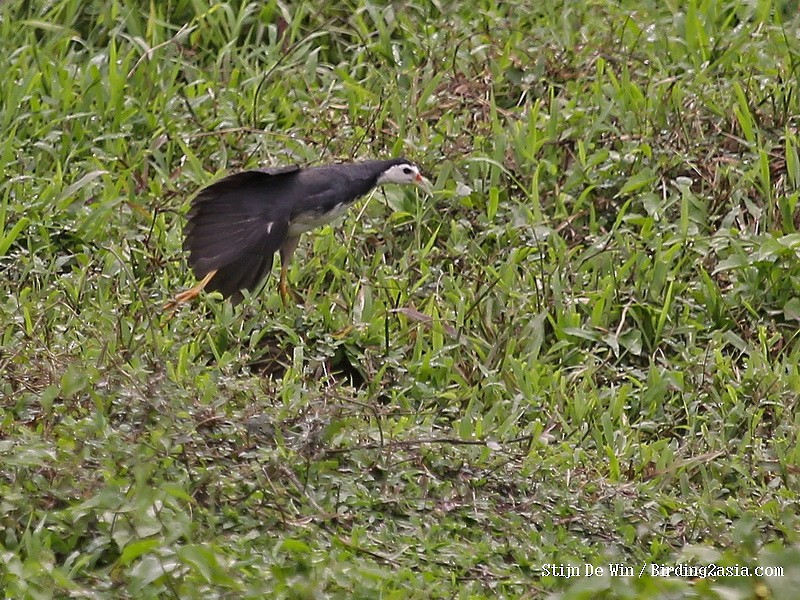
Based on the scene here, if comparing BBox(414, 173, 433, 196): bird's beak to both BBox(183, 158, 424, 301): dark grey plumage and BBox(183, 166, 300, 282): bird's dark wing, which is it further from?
BBox(183, 166, 300, 282): bird's dark wing

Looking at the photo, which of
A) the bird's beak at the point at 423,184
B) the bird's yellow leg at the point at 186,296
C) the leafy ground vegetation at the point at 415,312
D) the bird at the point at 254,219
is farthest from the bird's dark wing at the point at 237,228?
the bird's beak at the point at 423,184

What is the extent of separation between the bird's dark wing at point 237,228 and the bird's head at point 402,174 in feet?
2.31

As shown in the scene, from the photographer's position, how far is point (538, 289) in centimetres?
692

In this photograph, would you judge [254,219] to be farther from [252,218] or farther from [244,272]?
[244,272]

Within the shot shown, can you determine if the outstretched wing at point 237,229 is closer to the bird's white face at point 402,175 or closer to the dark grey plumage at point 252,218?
the dark grey plumage at point 252,218

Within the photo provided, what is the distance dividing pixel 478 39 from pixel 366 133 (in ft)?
3.70

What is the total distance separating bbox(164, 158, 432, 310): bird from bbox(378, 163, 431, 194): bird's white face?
9.8 inches

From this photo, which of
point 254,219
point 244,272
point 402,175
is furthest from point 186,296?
point 402,175

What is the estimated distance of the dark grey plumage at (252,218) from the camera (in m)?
6.36

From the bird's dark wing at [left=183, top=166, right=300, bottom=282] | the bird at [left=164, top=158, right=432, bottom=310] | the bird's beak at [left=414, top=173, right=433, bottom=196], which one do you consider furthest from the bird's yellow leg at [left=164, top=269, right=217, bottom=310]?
the bird's beak at [left=414, top=173, right=433, bottom=196]

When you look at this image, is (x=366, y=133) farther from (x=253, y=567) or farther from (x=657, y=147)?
(x=253, y=567)

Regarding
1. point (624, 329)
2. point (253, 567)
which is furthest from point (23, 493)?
point (624, 329)

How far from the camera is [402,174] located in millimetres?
7266

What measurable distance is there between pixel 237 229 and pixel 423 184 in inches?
52.7
